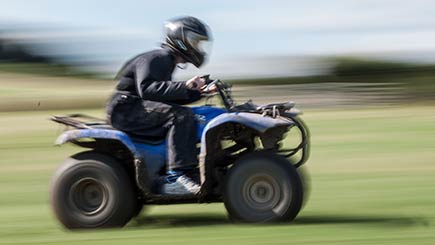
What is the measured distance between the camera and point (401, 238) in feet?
28.5

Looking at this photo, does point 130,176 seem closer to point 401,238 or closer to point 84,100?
point 401,238

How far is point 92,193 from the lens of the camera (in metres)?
9.90

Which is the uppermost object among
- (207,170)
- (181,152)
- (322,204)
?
(181,152)

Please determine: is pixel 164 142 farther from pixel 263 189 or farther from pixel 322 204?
pixel 322 204

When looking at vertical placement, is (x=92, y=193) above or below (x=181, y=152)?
below

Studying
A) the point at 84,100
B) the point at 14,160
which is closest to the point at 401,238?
the point at 14,160

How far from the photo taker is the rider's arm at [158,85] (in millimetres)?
9688

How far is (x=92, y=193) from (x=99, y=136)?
0.51m

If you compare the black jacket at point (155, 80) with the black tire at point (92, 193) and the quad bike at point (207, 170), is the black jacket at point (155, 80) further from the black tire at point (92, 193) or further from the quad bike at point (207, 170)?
the black tire at point (92, 193)

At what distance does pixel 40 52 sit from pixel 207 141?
36315mm

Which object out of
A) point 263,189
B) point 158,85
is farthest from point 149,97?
point 263,189

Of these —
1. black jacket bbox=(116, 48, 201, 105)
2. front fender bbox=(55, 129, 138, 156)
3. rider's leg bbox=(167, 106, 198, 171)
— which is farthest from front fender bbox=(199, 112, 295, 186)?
front fender bbox=(55, 129, 138, 156)

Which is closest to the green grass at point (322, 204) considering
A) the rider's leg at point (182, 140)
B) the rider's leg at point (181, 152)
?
the rider's leg at point (181, 152)

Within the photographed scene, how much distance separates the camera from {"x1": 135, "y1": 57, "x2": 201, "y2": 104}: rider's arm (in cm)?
969
